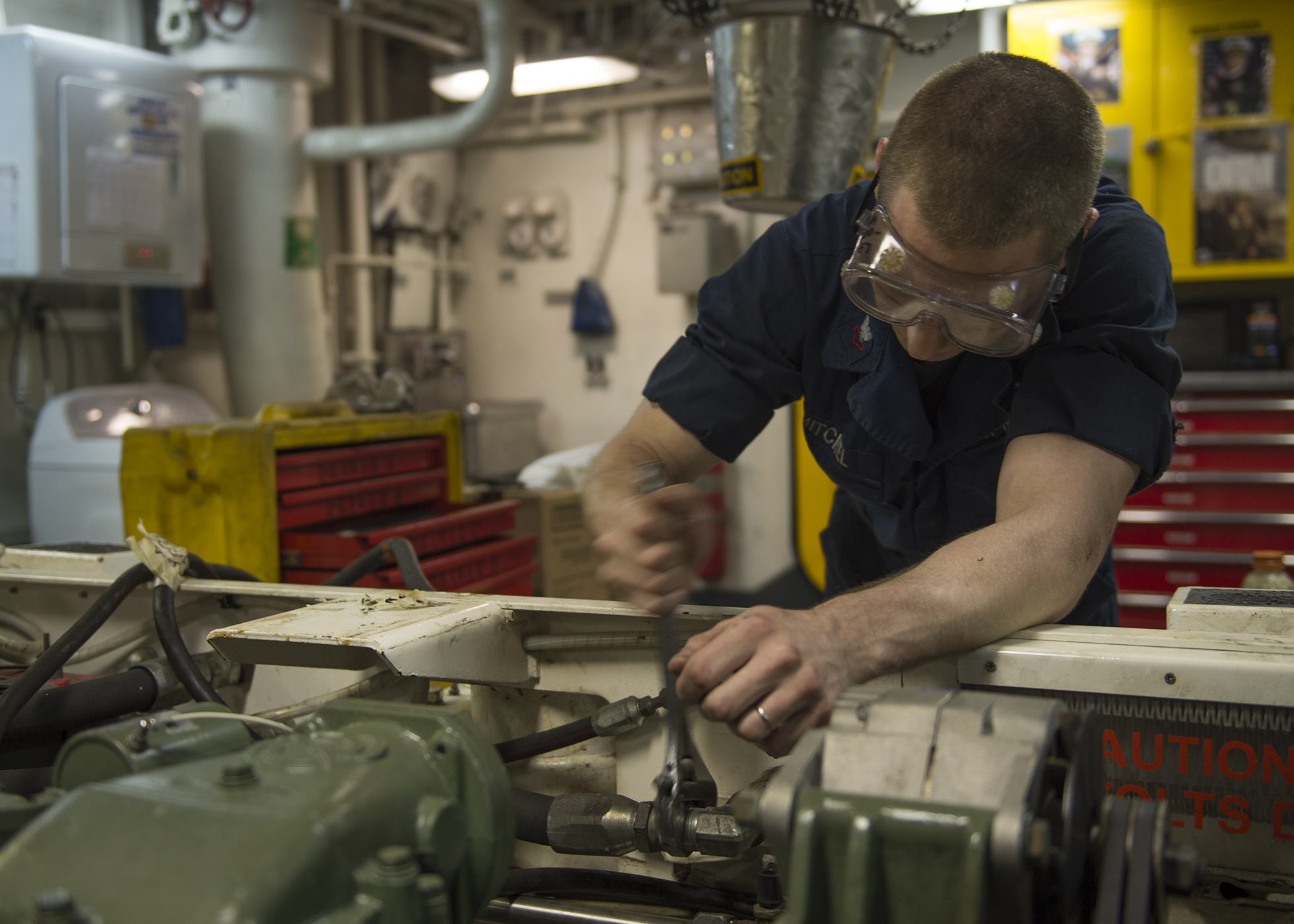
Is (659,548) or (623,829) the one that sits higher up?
(659,548)

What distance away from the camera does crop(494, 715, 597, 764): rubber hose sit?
37.6 inches

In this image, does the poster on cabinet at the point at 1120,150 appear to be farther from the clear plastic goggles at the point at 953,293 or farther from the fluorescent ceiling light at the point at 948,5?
the clear plastic goggles at the point at 953,293

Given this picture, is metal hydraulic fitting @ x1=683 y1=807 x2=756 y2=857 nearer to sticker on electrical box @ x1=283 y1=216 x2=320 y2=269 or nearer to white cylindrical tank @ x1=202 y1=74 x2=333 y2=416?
white cylindrical tank @ x1=202 y1=74 x2=333 y2=416

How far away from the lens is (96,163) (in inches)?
119

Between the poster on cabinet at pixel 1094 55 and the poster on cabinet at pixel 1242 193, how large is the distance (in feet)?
1.15

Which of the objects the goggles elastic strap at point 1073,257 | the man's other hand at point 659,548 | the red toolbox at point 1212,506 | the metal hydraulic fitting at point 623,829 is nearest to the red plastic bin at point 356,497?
the man's other hand at point 659,548

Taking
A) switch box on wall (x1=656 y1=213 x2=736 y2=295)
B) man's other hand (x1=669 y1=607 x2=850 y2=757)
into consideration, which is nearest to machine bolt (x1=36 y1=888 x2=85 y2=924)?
man's other hand (x1=669 y1=607 x2=850 y2=757)

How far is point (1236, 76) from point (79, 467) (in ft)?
12.9

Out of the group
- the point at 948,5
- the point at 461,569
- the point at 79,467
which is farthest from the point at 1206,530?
the point at 79,467

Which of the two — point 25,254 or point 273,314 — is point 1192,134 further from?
point 25,254

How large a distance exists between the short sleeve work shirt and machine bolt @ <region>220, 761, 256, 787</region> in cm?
82

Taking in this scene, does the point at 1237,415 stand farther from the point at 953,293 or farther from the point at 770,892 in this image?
the point at 770,892

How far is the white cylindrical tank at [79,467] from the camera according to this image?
2.85 metres

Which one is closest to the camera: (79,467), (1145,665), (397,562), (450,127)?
(1145,665)
